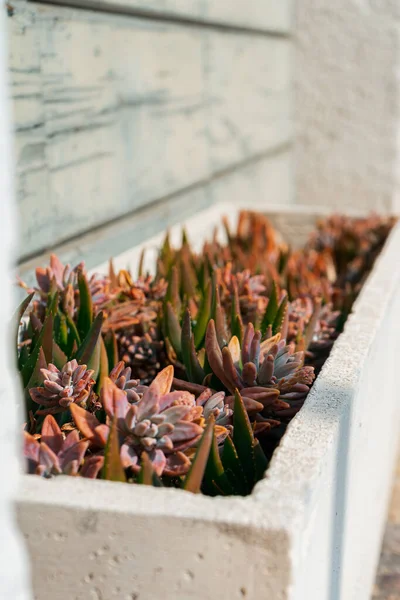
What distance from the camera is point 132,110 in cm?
291

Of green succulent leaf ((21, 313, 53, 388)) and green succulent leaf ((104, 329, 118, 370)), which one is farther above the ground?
green succulent leaf ((21, 313, 53, 388))

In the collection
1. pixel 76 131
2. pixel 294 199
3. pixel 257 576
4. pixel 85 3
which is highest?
pixel 85 3

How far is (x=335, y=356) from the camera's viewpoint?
→ 175 cm

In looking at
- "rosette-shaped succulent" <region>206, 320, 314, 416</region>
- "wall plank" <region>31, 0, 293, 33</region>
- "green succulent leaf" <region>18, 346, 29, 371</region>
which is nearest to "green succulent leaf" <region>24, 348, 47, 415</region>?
"green succulent leaf" <region>18, 346, 29, 371</region>

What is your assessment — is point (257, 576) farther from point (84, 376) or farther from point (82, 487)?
point (84, 376)

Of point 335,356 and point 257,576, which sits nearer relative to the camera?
point 257,576

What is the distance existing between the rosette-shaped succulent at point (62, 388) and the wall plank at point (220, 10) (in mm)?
1297

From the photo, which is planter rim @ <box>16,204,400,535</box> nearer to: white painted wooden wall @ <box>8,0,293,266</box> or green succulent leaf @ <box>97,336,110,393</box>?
green succulent leaf @ <box>97,336,110,393</box>

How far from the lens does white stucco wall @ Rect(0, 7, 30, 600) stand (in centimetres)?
94

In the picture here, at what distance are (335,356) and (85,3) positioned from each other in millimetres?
1430

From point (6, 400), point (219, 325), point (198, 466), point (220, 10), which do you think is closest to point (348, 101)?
point (220, 10)

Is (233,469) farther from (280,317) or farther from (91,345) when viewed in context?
(280,317)

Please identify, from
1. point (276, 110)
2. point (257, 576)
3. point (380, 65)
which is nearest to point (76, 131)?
point (257, 576)

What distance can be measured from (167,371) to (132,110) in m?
1.70
